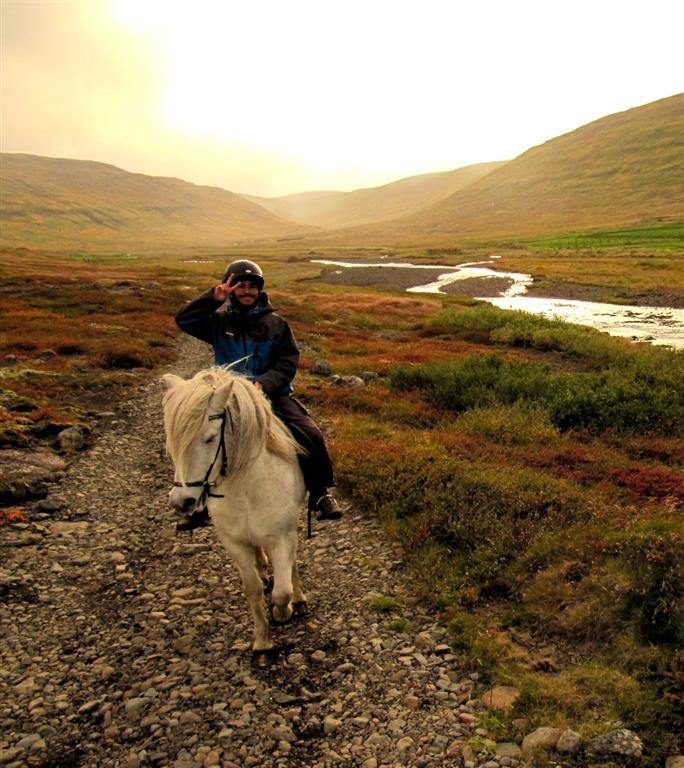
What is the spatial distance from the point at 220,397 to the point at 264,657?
10.3ft

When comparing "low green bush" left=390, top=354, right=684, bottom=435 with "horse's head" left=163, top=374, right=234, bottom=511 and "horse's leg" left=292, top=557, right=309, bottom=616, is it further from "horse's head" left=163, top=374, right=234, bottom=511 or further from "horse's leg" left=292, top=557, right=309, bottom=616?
"horse's head" left=163, top=374, right=234, bottom=511

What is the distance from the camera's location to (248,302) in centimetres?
651

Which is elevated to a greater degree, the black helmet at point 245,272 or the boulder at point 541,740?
the black helmet at point 245,272

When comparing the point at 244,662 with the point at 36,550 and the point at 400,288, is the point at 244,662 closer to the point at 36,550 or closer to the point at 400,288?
the point at 36,550

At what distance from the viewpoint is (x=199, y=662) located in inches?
241

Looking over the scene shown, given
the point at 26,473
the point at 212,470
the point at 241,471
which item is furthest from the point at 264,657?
the point at 26,473

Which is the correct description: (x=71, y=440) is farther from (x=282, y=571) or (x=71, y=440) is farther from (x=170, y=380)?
(x=282, y=571)

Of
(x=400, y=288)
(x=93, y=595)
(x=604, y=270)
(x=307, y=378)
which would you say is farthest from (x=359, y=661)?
(x=604, y=270)

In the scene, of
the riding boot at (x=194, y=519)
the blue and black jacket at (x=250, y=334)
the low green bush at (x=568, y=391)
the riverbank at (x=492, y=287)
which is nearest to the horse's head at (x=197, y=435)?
the riding boot at (x=194, y=519)

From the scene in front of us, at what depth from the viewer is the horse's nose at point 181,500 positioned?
4695 mm

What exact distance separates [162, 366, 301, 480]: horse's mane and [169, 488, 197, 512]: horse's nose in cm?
17

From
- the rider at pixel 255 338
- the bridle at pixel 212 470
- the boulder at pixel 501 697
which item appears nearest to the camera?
the bridle at pixel 212 470

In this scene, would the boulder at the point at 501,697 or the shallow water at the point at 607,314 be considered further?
the shallow water at the point at 607,314

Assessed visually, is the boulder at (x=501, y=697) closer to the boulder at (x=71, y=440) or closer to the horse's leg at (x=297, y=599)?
the horse's leg at (x=297, y=599)
